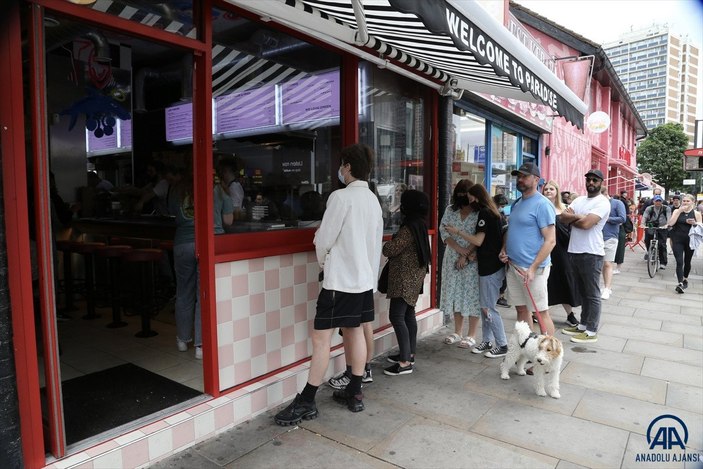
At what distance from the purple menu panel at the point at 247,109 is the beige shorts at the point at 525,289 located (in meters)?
2.65

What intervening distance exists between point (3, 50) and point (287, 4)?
1.56 m

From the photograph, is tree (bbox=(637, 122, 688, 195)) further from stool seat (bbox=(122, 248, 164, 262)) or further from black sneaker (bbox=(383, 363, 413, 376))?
stool seat (bbox=(122, 248, 164, 262))

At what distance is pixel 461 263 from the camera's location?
4719 millimetres

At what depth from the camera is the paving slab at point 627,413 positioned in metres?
3.32

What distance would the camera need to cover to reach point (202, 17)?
10.1 ft

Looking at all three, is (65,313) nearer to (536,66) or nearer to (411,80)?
(411,80)

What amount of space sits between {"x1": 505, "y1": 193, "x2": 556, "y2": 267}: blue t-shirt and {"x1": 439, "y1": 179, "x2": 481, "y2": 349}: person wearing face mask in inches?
16.1

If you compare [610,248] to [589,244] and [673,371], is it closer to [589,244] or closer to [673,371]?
[589,244]

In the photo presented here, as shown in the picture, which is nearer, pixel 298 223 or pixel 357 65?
pixel 298 223

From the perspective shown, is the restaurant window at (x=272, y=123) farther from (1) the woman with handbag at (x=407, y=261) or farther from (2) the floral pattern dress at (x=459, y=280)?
(2) the floral pattern dress at (x=459, y=280)

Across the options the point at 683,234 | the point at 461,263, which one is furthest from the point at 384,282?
the point at 683,234

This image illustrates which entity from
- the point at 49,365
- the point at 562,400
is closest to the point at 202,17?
the point at 49,365

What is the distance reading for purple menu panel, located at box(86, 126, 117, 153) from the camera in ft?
25.5

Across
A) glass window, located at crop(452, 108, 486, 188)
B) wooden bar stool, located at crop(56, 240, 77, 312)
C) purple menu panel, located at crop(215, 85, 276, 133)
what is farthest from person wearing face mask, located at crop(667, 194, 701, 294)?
wooden bar stool, located at crop(56, 240, 77, 312)
